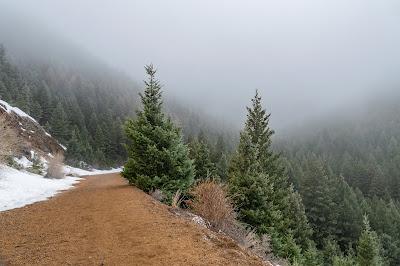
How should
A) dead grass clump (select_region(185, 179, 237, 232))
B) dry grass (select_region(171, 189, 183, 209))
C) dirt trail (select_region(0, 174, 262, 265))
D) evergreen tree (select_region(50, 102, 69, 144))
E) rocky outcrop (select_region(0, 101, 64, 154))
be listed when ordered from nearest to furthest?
dirt trail (select_region(0, 174, 262, 265)) → dead grass clump (select_region(185, 179, 237, 232)) → dry grass (select_region(171, 189, 183, 209)) → rocky outcrop (select_region(0, 101, 64, 154)) → evergreen tree (select_region(50, 102, 69, 144))

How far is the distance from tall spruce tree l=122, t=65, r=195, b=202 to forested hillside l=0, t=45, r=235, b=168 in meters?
23.4

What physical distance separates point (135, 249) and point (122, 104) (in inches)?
4850

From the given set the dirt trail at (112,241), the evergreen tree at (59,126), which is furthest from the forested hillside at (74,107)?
the dirt trail at (112,241)

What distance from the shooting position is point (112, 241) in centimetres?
469

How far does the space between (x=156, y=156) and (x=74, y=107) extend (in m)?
84.7

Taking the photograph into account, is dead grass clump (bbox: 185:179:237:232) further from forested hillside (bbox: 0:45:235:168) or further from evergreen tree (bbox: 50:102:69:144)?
evergreen tree (bbox: 50:102:69:144)

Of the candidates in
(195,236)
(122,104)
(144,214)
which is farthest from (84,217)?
(122,104)

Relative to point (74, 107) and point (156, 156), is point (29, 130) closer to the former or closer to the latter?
point (156, 156)

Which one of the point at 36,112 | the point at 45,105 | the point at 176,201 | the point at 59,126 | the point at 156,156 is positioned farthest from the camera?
the point at 45,105

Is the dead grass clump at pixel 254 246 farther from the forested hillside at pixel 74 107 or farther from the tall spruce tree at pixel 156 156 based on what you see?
the forested hillside at pixel 74 107

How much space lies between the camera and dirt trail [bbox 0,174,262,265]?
3830mm

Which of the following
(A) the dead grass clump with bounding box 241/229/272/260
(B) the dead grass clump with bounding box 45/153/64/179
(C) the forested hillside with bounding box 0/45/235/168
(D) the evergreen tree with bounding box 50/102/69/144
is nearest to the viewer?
(A) the dead grass clump with bounding box 241/229/272/260

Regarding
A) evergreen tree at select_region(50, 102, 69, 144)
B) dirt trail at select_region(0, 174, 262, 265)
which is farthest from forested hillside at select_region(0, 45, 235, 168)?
dirt trail at select_region(0, 174, 262, 265)

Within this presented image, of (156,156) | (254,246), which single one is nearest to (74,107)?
(156,156)
